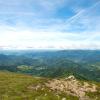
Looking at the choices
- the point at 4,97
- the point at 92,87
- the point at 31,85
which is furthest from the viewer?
the point at 92,87

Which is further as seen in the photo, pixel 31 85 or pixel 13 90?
pixel 31 85

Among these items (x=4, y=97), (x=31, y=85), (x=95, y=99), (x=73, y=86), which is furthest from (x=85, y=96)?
(x=4, y=97)

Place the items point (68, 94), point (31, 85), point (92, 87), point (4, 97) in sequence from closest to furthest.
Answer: point (4, 97)
point (68, 94)
point (31, 85)
point (92, 87)

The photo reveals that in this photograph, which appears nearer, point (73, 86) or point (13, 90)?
point (13, 90)

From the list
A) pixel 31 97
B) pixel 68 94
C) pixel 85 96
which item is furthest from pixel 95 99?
pixel 31 97

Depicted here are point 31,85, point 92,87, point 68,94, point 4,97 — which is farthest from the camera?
point 92,87

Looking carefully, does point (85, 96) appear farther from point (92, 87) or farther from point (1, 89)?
point (1, 89)

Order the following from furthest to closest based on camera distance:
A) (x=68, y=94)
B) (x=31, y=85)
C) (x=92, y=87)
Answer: (x=92, y=87), (x=31, y=85), (x=68, y=94)

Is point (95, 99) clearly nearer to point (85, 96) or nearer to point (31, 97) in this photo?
point (85, 96)

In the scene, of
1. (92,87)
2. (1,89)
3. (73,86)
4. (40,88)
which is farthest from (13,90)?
(92,87)
